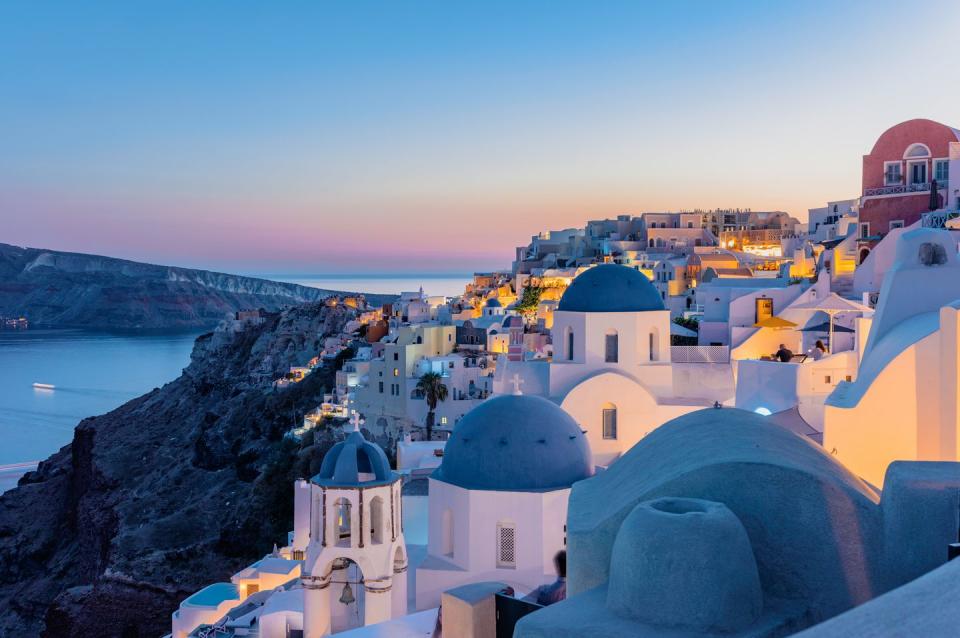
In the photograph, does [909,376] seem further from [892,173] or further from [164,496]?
[164,496]

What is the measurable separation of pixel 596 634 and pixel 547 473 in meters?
7.04

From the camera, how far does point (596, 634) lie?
400cm

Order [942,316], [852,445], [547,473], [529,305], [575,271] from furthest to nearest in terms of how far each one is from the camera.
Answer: [575,271], [529,305], [547,473], [852,445], [942,316]

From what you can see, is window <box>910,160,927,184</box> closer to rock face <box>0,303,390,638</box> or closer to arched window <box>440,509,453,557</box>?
rock face <box>0,303,390,638</box>

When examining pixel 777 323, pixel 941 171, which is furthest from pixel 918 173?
pixel 777 323

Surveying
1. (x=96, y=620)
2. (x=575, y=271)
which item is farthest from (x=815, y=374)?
(x=575, y=271)

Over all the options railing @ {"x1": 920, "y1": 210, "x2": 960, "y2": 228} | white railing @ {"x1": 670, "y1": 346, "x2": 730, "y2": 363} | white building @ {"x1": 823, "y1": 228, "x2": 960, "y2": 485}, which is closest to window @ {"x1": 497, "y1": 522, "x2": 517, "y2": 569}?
white building @ {"x1": 823, "y1": 228, "x2": 960, "y2": 485}

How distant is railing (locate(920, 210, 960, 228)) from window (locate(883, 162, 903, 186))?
283 centimetres

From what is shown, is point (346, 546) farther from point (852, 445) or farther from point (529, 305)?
point (529, 305)

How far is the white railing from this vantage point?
62.7ft

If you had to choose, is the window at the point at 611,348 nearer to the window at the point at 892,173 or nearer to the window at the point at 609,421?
the window at the point at 609,421

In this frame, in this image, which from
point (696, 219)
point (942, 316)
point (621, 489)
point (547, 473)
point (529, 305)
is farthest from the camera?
point (696, 219)

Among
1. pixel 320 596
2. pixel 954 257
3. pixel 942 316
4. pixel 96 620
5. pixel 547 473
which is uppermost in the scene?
pixel 954 257

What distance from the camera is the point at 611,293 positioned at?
52.7 ft
